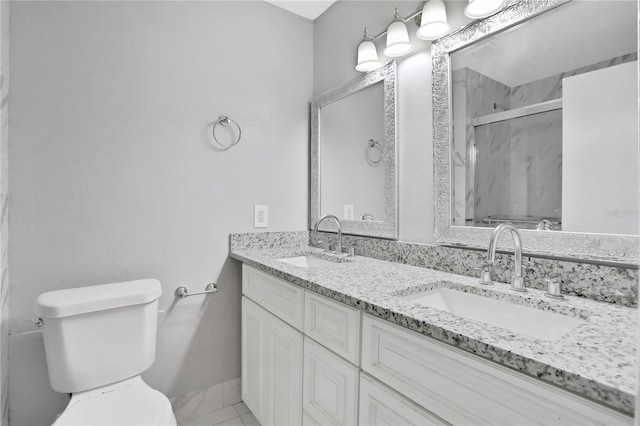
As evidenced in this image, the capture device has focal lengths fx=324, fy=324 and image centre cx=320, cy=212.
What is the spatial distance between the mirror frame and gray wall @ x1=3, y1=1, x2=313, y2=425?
957mm

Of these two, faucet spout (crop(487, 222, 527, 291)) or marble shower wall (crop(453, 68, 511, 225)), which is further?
marble shower wall (crop(453, 68, 511, 225))

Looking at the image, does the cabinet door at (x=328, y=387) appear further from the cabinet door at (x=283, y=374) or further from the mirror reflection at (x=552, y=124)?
the mirror reflection at (x=552, y=124)

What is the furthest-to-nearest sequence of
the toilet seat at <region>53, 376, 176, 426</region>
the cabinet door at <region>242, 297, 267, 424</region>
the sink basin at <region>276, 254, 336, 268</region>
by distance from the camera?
the sink basin at <region>276, 254, 336, 268</region>
the cabinet door at <region>242, 297, 267, 424</region>
the toilet seat at <region>53, 376, 176, 426</region>

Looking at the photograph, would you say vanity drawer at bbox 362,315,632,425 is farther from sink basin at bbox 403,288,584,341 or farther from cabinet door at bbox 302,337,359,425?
sink basin at bbox 403,288,584,341

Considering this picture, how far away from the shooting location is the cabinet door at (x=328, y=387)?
3.18 ft

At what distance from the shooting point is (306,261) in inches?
72.6

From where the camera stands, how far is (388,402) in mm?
850

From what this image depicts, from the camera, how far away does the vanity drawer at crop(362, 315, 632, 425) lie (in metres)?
0.55

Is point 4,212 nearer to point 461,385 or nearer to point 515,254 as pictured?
point 461,385

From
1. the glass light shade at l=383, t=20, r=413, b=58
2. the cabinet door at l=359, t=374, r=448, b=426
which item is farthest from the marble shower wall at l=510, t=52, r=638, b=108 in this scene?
the cabinet door at l=359, t=374, r=448, b=426

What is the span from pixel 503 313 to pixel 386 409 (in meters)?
0.46

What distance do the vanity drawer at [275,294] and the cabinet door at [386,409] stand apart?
1.25 feet

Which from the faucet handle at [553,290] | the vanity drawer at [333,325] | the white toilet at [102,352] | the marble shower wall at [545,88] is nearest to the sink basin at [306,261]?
the vanity drawer at [333,325]

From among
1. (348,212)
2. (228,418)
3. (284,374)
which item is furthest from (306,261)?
(228,418)
